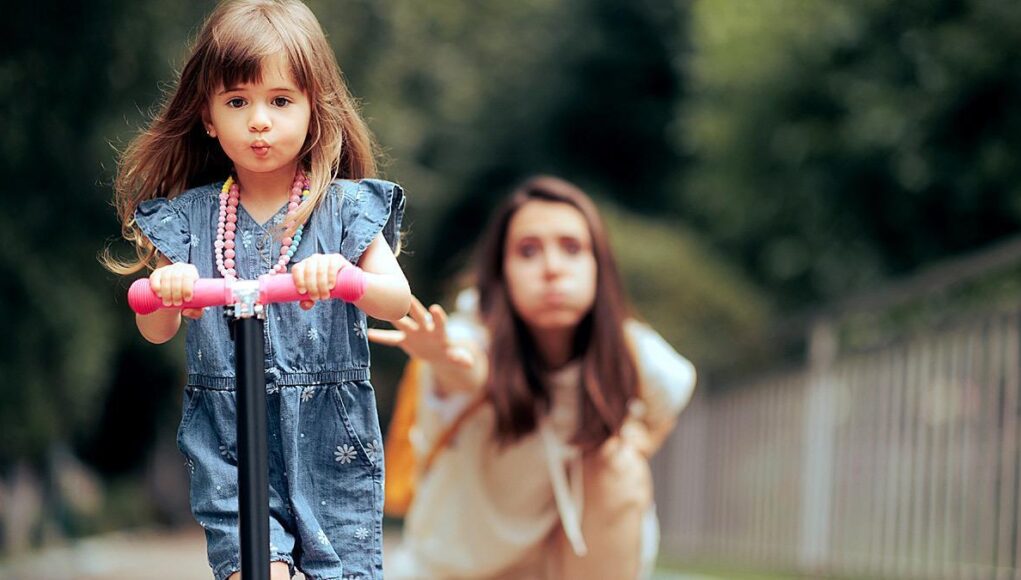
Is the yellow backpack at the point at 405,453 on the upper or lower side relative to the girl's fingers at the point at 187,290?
lower

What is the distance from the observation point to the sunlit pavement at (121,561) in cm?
1055

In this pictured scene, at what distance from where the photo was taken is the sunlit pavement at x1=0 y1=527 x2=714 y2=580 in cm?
1055

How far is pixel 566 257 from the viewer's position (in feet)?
15.2

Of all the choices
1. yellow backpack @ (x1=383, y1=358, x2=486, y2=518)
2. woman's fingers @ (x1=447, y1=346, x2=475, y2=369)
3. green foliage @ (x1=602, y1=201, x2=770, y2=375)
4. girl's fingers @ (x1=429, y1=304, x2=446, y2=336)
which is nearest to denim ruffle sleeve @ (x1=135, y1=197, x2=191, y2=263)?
girl's fingers @ (x1=429, y1=304, x2=446, y2=336)

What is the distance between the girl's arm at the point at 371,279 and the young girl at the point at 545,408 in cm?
183

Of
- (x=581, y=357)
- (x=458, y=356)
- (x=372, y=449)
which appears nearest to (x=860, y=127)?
(x=581, y=357)

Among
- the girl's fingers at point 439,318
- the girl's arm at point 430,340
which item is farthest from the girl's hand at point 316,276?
the girl's fingers at point 439,318

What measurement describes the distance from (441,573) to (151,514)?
46.2 ft

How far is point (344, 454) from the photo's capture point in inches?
103

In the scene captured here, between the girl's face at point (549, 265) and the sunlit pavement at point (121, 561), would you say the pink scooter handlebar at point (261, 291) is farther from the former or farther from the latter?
the sunlit pavement at point (121, 561)

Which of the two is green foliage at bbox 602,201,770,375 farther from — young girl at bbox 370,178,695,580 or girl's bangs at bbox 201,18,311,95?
girl's bangs at bbox 201,18,311,95

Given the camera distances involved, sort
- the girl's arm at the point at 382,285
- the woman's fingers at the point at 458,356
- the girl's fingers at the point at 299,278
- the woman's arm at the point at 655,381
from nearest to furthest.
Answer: the girl's fingers at the point at 299,278 → the girl's arm at the point at 382,285 → the woman's fingers at the point at 458,356 → the woman's arm at the point at 655,381

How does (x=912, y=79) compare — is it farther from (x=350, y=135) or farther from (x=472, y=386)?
(x=350, y=135)

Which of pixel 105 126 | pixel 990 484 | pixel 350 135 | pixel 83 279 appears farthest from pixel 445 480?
pixel 83 279
